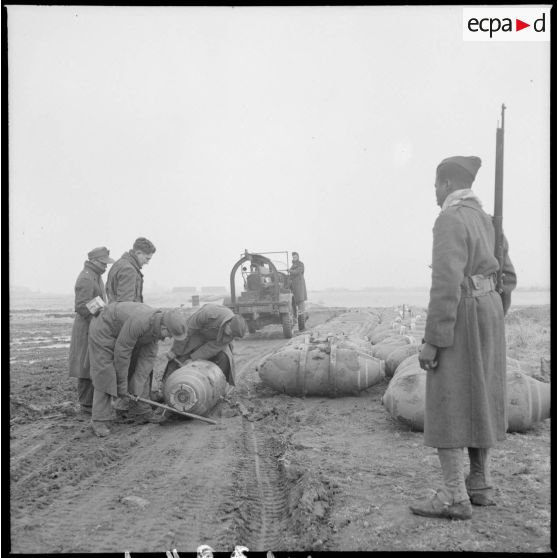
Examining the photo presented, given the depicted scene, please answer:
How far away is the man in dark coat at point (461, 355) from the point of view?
11.3 feet

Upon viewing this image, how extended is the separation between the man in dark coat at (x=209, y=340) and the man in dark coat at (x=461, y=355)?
386 cm

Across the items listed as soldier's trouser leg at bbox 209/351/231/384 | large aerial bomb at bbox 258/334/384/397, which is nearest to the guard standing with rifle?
large aerial bomb at bbox 258/334/384/397

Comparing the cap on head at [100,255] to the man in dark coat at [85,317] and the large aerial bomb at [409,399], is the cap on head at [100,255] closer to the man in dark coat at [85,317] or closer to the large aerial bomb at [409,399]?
the man in dark coat at [85,317]

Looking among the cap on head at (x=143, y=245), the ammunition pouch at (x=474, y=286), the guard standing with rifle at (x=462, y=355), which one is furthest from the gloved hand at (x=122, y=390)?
the ammunition pouch at (x=474, y=286)

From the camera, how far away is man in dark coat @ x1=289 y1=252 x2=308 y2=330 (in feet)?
57.8

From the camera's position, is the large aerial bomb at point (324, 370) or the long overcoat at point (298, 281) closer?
the large aerial bomb at point (324, 370)

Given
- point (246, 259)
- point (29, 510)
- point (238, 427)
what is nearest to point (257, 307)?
point (246, 259)

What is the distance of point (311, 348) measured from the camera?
25.3ft

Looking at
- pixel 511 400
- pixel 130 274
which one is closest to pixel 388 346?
pixel 511 400

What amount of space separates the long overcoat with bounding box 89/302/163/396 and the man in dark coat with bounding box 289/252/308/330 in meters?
11.4

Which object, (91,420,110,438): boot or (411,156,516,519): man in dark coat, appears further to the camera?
(91,420,110,438): boot

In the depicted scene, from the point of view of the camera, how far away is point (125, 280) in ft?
23.1

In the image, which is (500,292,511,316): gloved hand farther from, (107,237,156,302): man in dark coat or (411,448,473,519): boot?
(107,237,156,302): man in dark coat

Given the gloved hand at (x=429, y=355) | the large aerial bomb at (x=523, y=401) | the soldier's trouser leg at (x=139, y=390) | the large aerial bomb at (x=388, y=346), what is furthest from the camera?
the large aerial bomb at (x=388, y=346)
